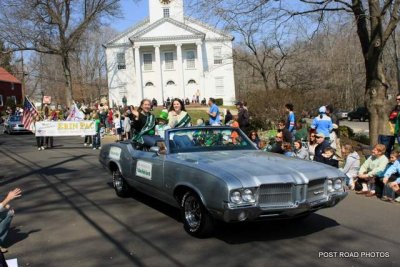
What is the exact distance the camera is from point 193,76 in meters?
64.6

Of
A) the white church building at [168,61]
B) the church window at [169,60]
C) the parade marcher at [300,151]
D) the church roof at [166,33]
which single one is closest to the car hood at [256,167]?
the parade marcher at [300,151]

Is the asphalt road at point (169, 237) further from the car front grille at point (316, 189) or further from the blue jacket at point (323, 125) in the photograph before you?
the blue jacket at point (323, 125)

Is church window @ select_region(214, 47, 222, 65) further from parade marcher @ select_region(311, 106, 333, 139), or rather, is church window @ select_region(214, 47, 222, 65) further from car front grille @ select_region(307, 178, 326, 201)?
car front grille @ select_region(307, 178, 326, 201)

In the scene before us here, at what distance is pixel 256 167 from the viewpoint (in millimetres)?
5727

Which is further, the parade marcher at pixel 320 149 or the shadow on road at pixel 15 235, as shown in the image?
the parade marcher at pixel 320 149

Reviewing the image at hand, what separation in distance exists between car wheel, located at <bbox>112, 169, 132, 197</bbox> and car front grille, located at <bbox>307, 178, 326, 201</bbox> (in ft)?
13.1

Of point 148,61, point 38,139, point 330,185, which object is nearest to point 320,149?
point 330,185

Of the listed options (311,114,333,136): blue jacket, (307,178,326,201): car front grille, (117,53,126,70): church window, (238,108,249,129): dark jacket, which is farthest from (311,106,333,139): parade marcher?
(117,53,126,70): church window

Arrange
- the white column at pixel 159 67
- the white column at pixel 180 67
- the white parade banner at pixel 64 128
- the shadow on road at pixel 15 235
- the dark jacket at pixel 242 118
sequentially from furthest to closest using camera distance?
1. the white column at pixel 159 67
2. the white column at pixel 180 67
3. the white parade banner at pixel 64 128
4. the dark jacket at pixel 242 118
5. the shadow on road at pixel 15 235

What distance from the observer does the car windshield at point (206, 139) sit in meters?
6.96

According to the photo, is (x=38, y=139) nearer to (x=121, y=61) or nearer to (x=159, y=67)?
(x=159, y=67)

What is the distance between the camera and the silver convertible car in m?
5.34

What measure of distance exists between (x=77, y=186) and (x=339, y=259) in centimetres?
657

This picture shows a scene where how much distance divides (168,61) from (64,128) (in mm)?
46828
